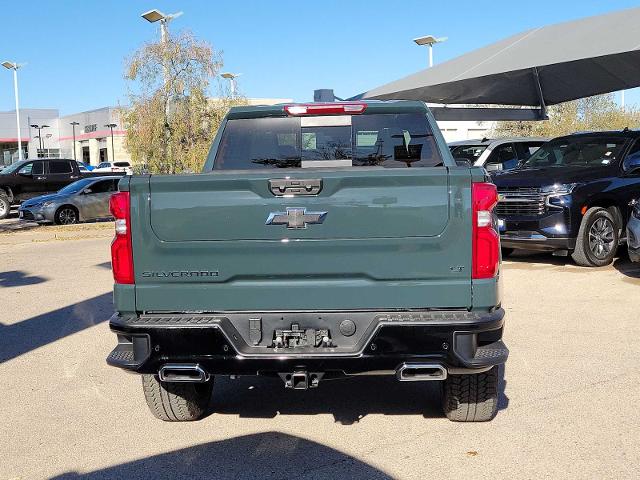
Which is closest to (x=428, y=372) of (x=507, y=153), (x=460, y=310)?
(x=460, y=310)

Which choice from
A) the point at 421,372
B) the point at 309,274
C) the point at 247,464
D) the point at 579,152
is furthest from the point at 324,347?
the point at 579,152

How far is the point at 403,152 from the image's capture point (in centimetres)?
508

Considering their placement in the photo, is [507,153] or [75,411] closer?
[75,411]

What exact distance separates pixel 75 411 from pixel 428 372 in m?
2.62

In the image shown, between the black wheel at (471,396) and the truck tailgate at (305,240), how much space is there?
33.0 inches

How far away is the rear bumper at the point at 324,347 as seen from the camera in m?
3.83

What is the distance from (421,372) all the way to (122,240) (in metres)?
1.72

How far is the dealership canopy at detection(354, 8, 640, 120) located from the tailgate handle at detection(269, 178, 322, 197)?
1080 centimetres

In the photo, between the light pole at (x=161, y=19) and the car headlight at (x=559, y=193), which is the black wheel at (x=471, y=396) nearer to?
the car headlight at (x=559, y=193)

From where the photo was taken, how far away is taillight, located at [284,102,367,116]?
4984 millimetres

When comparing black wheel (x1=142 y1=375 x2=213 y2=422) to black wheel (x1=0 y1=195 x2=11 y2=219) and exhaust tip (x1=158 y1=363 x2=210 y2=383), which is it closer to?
exhaust tip (x1=158 y1=363 x2=210 y2=383)

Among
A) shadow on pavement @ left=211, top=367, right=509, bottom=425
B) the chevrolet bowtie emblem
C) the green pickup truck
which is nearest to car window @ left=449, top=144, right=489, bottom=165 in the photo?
shadow on pavement @ left=211, top=367, right=509, bottom=425

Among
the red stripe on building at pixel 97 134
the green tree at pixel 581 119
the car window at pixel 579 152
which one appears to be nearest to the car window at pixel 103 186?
the car window at pixel 579 152

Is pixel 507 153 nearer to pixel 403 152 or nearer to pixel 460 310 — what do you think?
pixel 403 152
